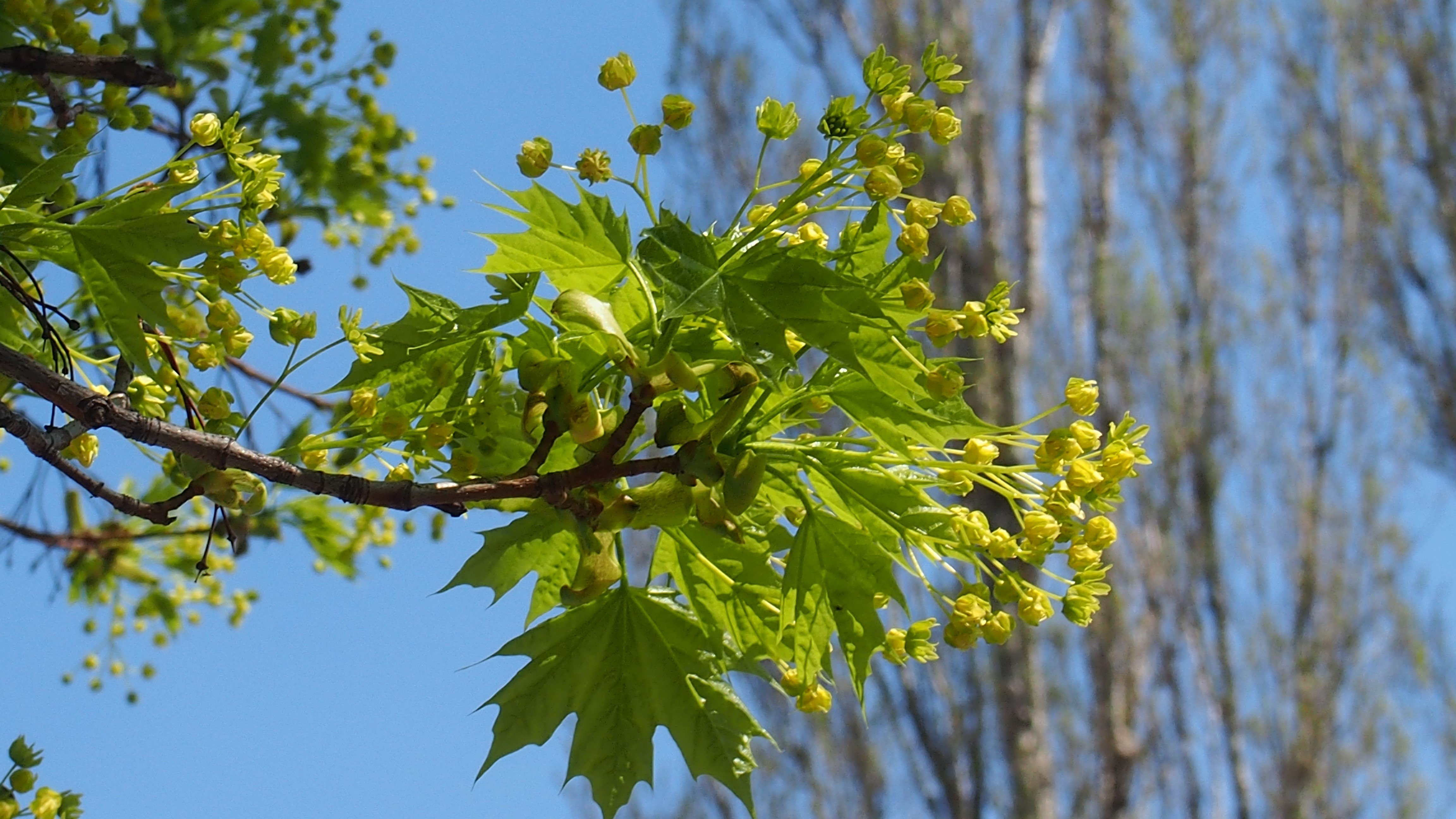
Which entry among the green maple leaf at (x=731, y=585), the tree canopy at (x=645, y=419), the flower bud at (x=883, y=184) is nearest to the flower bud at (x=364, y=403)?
the tree canopy at (x=645, y=419)

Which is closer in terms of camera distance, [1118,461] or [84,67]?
[1118,461]

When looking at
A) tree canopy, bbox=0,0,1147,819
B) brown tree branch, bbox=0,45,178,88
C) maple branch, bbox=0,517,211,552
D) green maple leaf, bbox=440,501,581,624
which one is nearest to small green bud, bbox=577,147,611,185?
tree canopy, bbox=0,0,1147,819

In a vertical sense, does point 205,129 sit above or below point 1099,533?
above

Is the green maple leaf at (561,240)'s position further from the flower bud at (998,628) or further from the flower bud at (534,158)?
the flower bud at (998,628)

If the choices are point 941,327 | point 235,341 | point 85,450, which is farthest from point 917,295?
point 85,450

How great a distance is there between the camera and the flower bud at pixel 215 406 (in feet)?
2.29

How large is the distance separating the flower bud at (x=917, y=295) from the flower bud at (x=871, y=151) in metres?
0.07

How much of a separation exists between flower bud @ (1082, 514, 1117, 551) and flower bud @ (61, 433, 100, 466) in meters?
0.59

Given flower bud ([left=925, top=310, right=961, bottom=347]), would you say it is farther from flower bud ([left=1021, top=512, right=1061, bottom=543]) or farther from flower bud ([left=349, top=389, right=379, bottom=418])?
flower bud ([left=349, top=389, right=379, bottom=418])

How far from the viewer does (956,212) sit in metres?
0.73

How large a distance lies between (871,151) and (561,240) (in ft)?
0.60

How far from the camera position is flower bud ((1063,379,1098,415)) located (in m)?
0.74

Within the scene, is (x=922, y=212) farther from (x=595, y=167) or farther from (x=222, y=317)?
(x=222, y=317)

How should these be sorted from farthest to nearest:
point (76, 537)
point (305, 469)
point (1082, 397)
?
point (76, 537) → point (1082, 397) → point (305, 469)
